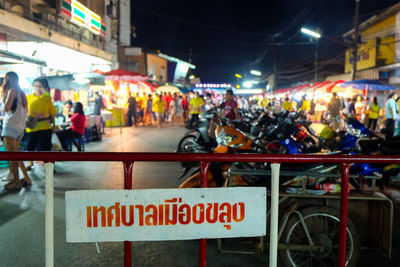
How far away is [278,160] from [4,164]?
286 inches

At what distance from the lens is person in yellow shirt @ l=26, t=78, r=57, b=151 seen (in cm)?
661

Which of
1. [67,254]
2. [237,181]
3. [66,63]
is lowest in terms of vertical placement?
[67,254]

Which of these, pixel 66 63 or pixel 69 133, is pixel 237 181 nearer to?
pixel 69 133

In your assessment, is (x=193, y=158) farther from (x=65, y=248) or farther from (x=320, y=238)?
(x=65, y=248)

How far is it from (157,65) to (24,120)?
31.2 m

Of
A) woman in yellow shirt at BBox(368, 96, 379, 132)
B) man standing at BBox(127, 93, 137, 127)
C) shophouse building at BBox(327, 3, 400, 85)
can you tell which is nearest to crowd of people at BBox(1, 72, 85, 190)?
man standing at BBox(127, 93, 137, 127)

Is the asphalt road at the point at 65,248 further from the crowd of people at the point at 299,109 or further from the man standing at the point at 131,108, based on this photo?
the man standing at the point at 131,108

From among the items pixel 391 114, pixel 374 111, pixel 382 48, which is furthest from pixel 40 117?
pixel 382 48

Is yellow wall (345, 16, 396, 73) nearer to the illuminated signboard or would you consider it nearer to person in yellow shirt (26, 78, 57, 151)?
the illuminated signboard

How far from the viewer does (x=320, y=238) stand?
320 cm

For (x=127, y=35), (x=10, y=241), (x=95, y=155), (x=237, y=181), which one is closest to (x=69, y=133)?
(x=10, y=241)

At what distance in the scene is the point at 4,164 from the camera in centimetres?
757

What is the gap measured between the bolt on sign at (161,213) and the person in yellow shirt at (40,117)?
5134 mm

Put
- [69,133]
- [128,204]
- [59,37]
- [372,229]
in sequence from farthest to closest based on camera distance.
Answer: [59,37]
[69,133]
[372,229]
[128,204]
